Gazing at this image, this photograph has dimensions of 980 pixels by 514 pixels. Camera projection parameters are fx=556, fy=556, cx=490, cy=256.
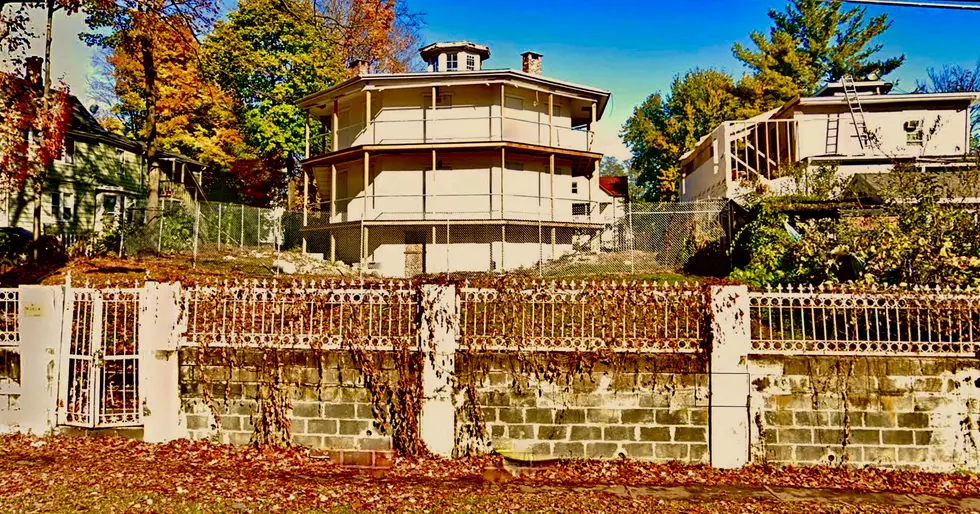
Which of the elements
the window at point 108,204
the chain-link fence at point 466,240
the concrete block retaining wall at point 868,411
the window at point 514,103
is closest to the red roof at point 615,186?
the window at point 514,103

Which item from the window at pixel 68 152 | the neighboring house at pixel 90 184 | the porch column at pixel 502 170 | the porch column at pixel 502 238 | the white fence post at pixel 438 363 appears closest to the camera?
the white fence post at pixel 438 363

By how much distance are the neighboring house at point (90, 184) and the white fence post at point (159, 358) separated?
63.6ft

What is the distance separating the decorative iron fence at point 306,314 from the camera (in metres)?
6.80

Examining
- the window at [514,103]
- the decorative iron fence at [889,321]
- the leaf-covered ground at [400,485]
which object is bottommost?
the leaf-covered ground at [400,485]

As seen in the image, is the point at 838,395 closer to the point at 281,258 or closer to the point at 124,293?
the point at 124,293

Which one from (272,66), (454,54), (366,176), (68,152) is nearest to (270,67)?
(272,66)

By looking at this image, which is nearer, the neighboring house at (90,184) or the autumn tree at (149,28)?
the autumn tree at (149,28)

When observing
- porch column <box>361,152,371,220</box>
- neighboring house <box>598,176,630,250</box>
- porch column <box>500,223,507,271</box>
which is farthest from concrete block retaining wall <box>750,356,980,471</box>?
porch column <box>361,152,371,220</box>

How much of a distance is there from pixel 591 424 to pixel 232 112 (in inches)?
1356

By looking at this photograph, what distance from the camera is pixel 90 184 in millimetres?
27578

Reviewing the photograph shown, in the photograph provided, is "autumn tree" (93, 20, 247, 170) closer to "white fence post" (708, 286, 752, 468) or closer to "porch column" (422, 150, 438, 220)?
"porch column" (422, 150, 438, 220)

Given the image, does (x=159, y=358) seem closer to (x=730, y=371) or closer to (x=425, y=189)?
(x=730, y=371)

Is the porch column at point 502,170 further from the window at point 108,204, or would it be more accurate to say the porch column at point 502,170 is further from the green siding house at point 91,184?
the window at point 108,204

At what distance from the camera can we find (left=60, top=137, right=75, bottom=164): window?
26438mm
